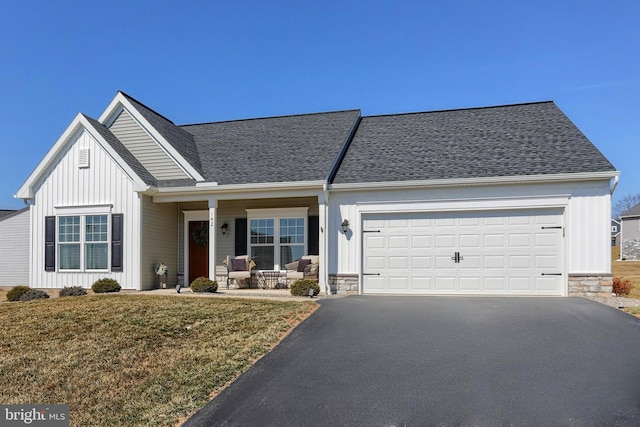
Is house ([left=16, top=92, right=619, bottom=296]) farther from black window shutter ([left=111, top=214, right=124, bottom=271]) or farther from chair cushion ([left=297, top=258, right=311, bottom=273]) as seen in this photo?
chair cushion ([left=297, top=258, right=311, bottom=273])

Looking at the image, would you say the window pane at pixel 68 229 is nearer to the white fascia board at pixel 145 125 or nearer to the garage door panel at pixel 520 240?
the white fascia board at pixel 145 125

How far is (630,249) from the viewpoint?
1698 inches

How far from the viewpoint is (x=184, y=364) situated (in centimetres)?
664

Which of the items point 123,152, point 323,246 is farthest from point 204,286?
point 123,152

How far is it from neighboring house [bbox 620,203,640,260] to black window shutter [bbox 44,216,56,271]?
45.7 metres

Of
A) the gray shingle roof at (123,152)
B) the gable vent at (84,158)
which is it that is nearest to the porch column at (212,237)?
the gray shingle roof at (123,152)

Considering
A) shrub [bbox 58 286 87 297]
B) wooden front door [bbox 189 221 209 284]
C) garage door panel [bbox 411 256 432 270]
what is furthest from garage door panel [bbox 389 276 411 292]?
shrub [bbox 58 286 87 297]

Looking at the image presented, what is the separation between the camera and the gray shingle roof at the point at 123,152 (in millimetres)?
14677

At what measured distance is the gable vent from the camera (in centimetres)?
1477

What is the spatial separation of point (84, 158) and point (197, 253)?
466 centimetres

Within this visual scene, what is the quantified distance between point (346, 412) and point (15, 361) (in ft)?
16.8

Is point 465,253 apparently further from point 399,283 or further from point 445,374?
point 445,374

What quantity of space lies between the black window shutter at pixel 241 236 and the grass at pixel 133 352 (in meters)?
4.56

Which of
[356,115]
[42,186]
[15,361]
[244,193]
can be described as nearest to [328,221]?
[244,193]
